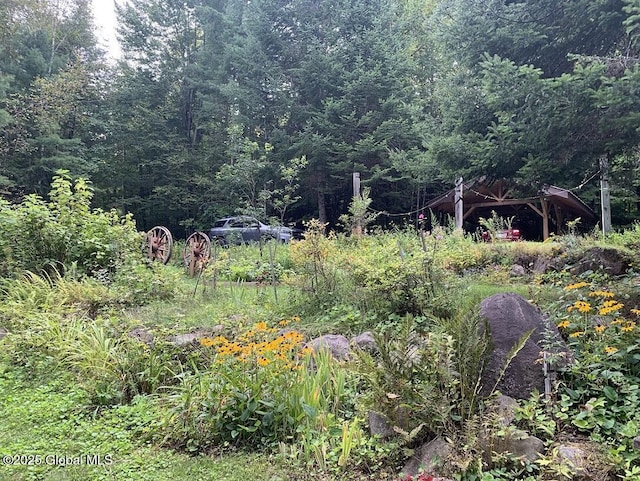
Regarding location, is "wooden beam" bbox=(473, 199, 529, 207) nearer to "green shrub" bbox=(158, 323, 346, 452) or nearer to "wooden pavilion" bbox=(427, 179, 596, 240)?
"wooden pavilion" bbox=(427, 179, 596, 240)

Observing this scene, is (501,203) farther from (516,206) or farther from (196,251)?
(196,251)

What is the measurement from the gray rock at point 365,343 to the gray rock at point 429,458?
1.02 metres

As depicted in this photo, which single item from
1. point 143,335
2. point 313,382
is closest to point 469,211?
point 143,335

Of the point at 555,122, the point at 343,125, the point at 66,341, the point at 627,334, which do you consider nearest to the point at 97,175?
the point at 343,125

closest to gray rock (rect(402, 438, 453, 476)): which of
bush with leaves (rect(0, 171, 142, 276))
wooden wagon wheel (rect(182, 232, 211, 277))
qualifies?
bush with leaves (rect(0, 171, 142, 276))

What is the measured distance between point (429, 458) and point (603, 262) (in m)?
4.37

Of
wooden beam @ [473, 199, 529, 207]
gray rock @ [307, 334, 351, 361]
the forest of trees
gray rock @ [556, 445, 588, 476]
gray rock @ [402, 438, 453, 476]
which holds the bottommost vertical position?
gray rock @ [402, 438, 453, 476]

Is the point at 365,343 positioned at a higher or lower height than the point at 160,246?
lower

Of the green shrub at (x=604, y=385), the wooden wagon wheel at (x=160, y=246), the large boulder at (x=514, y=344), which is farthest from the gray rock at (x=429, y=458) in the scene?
the wooden wagon wheel at (x=160, y=246)

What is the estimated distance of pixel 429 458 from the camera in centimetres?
200

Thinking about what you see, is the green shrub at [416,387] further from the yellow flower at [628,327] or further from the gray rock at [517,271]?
the gray rock at [517,271]

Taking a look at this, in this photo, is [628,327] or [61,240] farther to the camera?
[61,240]

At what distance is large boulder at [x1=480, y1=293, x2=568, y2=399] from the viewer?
7.73 feet

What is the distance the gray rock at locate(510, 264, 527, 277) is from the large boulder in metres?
3.65
